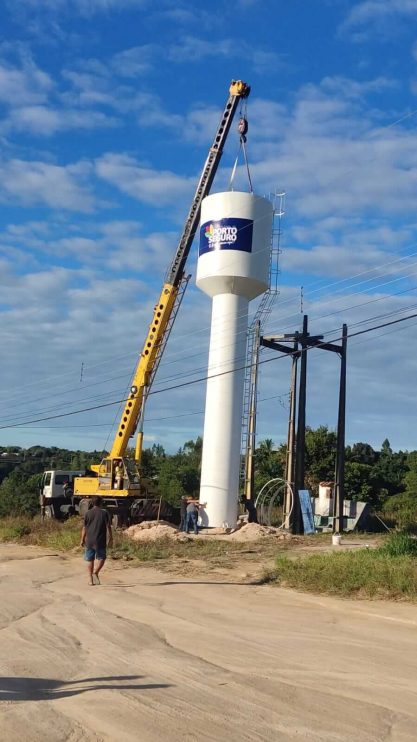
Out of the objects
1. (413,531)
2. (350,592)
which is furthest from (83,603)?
(413,531)

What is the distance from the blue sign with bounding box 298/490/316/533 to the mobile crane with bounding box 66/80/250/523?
7221 millimetres

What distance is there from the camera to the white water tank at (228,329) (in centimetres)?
3116

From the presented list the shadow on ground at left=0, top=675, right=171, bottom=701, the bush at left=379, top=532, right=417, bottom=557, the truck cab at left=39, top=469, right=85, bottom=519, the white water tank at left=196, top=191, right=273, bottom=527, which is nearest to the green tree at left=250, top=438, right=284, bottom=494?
the truck cab at left=39, top=469, right=85, bottom=519

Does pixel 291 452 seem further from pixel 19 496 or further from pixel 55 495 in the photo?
pixel 19 496

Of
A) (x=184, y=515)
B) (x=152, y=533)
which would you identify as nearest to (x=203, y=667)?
(x=152, y=533)

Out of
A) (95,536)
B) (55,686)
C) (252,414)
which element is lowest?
(55,686)

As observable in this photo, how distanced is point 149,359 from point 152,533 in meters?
9.11

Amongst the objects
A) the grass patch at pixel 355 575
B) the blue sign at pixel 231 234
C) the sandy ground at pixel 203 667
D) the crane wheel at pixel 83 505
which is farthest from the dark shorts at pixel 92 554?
the crane wheel at pixel 83 505

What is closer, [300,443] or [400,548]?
[400,548]

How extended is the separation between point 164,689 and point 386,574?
26.1ft

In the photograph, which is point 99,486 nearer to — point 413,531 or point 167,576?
point 413,531

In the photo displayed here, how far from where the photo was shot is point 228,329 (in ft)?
103

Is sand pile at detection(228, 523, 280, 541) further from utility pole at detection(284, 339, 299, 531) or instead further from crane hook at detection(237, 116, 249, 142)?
crane hook at detection(237, 116, 249, 142)

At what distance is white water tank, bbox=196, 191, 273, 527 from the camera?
31156 millimetres
